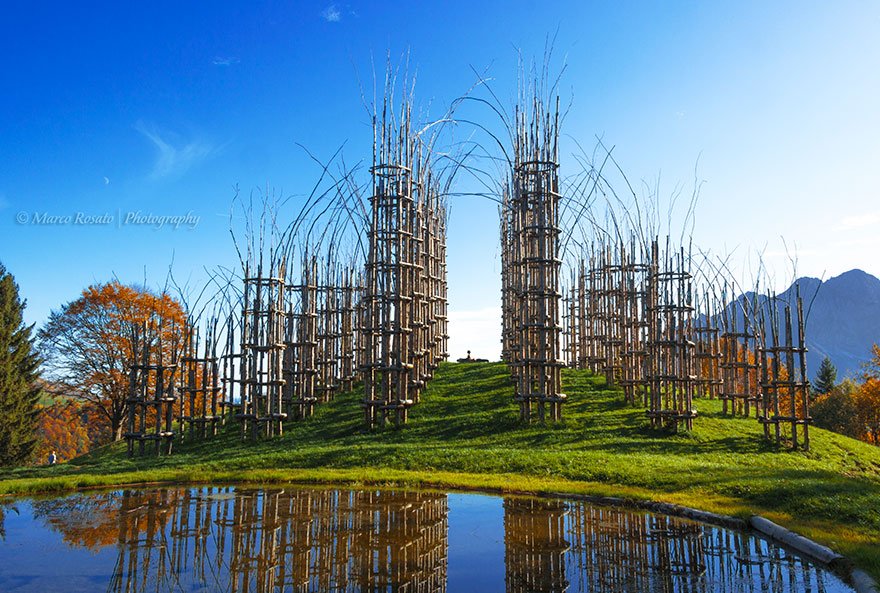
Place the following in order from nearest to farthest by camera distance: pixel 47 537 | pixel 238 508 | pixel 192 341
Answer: pixel 47 537, pixel 238 508, pixel 192 341

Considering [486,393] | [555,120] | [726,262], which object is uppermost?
[555,120]

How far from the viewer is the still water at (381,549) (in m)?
6.18

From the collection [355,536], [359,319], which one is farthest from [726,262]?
[355,536]

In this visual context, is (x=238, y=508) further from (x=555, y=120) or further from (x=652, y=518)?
(x=555, y=120)

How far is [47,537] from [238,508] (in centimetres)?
276

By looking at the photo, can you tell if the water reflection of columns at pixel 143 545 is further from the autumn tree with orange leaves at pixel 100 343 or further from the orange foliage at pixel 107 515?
the autumn tree with orange leaves at pixel 100 343

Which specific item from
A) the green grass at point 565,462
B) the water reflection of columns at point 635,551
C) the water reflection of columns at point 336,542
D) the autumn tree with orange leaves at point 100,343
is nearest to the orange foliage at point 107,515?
the water reflection of columns at point 336,542

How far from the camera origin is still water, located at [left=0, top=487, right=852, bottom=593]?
243 inches

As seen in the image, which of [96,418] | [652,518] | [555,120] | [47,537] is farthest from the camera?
[96,418]

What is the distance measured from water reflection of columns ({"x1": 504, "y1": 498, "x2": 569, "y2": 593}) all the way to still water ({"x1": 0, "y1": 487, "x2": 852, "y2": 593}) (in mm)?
25

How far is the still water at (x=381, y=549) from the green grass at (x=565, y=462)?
1.43m

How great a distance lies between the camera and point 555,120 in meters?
20.6

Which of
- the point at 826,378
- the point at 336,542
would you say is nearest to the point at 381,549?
the point at 336,542

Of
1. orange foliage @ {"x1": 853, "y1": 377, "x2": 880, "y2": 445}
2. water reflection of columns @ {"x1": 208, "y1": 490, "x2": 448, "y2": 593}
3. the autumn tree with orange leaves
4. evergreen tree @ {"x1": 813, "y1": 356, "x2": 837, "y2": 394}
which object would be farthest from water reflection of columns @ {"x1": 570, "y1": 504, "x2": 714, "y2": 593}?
evergreen tree @ {"x1": 813, "y1": 356, "x2": 837, "y2": 394}
